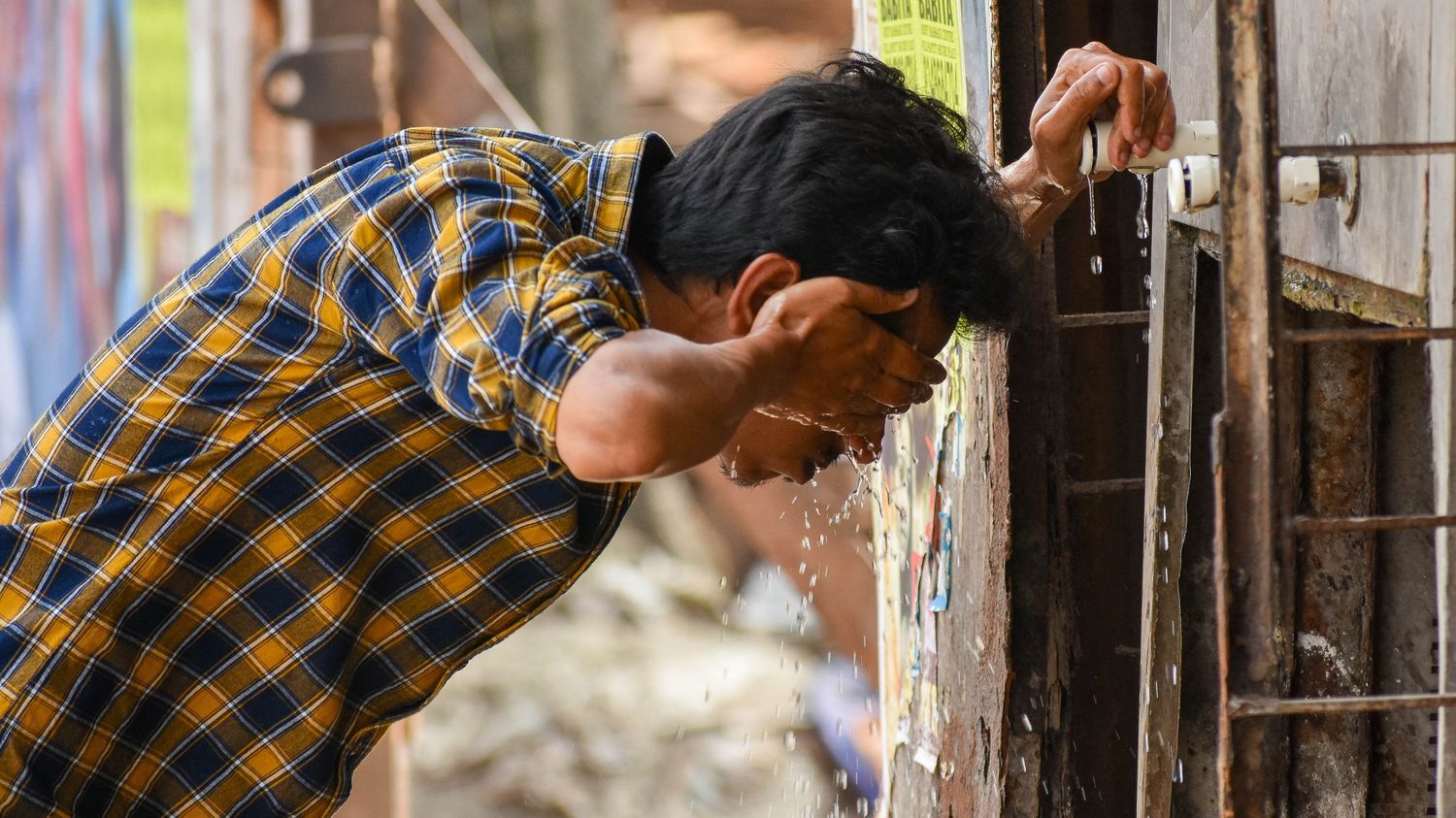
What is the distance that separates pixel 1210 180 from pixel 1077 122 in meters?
0.44

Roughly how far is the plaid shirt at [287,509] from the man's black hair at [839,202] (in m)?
0.08

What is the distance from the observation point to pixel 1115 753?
2775 millimetres

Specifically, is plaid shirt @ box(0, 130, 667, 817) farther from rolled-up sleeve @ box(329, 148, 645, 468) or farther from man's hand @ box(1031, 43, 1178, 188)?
man's hand @ box(1031, 43, 1178, 188)

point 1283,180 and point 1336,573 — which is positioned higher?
point 1283,180

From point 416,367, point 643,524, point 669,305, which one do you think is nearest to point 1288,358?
point 669,305

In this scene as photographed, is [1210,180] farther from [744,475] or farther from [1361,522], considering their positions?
[744,475]

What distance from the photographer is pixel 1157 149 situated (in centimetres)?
178

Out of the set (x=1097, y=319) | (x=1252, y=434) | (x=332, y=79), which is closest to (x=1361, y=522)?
(x=1252, y=434)

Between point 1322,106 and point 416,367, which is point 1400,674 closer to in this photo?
point 1322,106

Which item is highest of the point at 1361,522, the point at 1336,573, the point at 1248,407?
the point at 1248,407

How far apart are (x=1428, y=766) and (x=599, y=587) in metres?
3.39

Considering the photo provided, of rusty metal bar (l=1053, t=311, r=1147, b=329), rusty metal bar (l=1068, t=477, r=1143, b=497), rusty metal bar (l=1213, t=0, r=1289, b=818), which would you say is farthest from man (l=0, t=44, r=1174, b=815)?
Answer: rusty metal bar (l=1068, t=477, r=1143, b=497)

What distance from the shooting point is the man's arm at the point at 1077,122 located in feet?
5.82

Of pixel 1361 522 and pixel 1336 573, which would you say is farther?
pixel 1336 573
